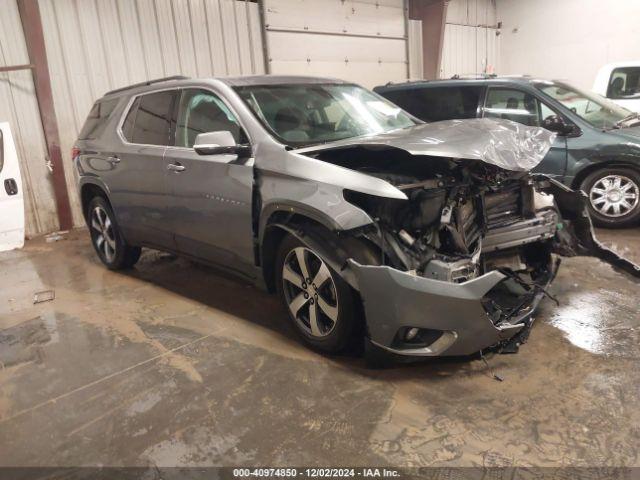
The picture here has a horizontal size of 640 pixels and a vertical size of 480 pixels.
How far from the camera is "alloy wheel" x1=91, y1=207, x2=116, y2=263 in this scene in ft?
16.0

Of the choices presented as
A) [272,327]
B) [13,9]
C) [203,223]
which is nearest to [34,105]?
[13,9]

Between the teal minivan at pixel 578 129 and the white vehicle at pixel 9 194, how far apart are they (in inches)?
210

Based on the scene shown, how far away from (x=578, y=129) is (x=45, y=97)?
6.53 m

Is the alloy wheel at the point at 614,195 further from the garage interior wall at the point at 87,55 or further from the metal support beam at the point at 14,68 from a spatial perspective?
the metal support beam at the point at 14,68

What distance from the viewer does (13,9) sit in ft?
20.4

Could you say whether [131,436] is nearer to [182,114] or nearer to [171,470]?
[171,470]

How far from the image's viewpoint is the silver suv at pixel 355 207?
254 centimetres

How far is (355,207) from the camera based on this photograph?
2582 mm

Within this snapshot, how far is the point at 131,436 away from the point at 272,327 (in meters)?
1.26

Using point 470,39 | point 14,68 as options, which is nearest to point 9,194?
point 14,68

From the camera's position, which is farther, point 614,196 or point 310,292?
point 614,196

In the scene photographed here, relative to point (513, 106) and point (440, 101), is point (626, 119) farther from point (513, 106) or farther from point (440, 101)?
point (440, 101)

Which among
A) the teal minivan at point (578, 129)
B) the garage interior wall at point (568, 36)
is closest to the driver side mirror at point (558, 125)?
the teal minivan at point (578, 129)

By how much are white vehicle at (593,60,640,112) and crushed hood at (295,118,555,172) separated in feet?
18.0
